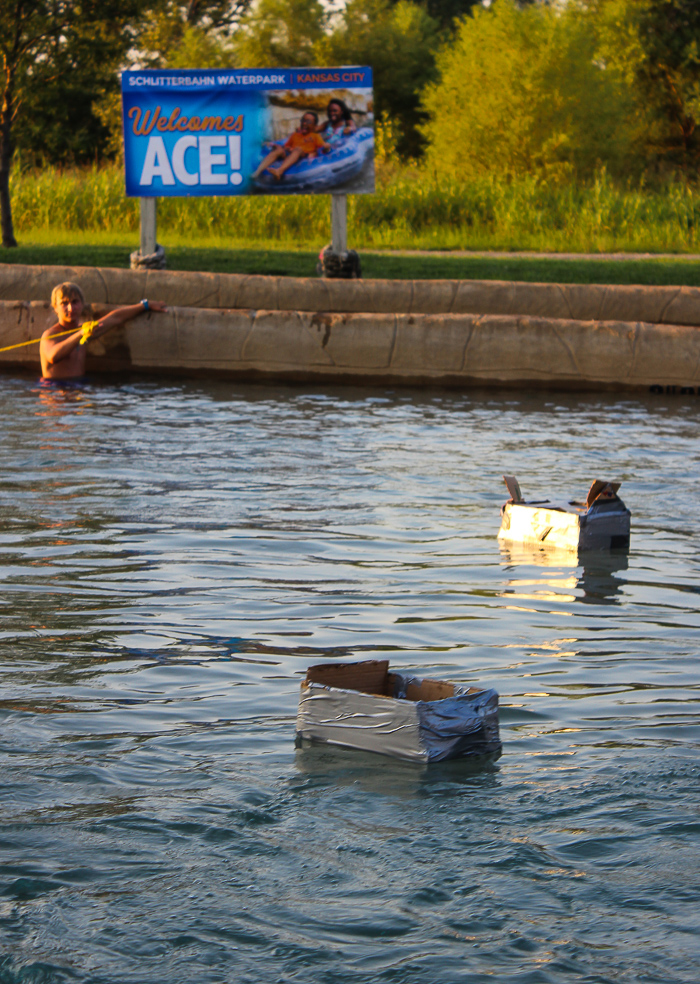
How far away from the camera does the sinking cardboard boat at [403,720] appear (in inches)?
160

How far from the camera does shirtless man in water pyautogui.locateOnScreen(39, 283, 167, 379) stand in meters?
13.3

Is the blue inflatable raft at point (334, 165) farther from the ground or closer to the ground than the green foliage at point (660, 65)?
closer to the ground

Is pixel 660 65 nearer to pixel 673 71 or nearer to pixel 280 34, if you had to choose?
pixel 673 71

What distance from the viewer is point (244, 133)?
53.4 feet

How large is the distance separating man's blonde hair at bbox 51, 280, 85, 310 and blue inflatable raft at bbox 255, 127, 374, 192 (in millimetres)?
3895

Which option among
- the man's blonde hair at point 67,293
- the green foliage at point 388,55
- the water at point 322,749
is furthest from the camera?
the green foliage at point 388,55

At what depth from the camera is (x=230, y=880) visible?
11.0ft

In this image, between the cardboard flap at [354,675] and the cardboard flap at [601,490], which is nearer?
the cardboard flap at [354,675]

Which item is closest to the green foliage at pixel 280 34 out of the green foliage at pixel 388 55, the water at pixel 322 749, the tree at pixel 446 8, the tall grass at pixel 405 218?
the green foliage at pixel 388 55

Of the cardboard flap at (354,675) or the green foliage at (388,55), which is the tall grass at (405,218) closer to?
the cardboard flap at (354,675)

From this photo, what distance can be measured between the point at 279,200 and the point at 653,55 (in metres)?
19.9

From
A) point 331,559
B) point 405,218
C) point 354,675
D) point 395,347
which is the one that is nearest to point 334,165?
point 395,347

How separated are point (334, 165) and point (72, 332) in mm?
4369

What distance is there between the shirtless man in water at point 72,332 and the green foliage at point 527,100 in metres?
16.8
